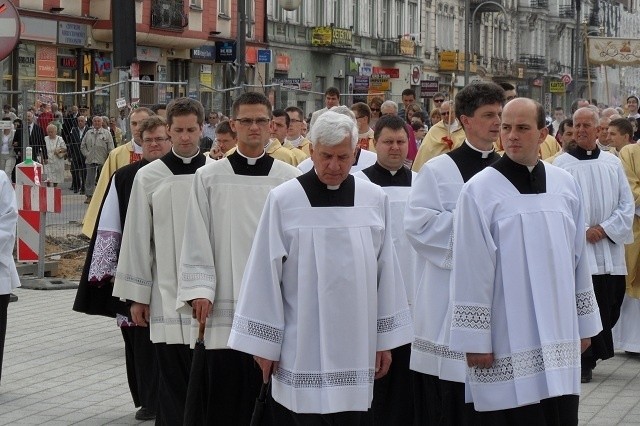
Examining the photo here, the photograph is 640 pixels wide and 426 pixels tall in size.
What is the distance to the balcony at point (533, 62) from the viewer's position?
92812mm

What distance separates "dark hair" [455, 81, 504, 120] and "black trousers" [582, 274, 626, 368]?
3833 mm

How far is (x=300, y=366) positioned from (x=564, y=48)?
100 meters

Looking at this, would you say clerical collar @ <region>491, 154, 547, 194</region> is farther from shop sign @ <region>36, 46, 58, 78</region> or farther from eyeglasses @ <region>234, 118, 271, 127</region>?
shop sign @ <region>36, 46, 58, 78</region>

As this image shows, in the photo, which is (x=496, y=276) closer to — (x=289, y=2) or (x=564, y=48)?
(x=289, y=2)

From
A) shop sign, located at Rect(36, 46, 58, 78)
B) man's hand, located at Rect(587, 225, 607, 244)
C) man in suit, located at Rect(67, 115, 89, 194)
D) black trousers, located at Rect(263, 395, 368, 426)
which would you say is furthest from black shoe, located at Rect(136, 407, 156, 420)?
shop sign, located at Rect(36, 46, 58, 78)

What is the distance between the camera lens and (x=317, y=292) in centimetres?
681

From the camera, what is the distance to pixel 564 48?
105 m

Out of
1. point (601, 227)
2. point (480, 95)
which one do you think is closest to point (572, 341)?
point (480, 95)

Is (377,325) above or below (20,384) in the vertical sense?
above

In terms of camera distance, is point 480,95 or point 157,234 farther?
point 157,234

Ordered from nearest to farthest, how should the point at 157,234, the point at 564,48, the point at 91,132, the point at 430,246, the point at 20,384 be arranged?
the point at 430,246 → the point at 157,234 → the point at 20,384 → the point at 91,132 → the point at 564,48

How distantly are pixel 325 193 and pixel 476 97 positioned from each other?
58.0 inches

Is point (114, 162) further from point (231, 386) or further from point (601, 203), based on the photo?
point (231, 386)

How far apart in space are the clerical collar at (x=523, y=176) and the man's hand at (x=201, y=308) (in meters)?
1.74
